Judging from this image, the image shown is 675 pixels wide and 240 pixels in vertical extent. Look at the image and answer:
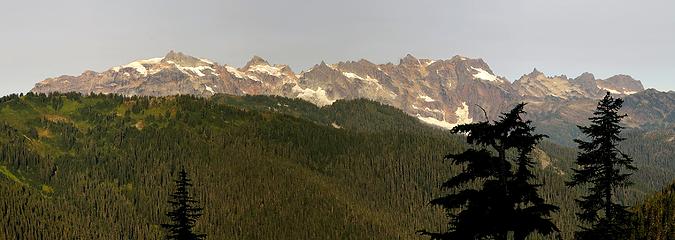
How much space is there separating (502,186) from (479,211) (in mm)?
1602

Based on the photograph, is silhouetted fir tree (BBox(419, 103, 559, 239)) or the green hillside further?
the green hillside

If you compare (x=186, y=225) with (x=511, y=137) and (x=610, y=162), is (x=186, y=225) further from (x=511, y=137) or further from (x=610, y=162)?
(x=610, y=162)

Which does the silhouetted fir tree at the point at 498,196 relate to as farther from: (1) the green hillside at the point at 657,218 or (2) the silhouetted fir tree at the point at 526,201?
(1) the green hillside at the point at 657,218

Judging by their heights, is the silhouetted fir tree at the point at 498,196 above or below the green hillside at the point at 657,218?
above

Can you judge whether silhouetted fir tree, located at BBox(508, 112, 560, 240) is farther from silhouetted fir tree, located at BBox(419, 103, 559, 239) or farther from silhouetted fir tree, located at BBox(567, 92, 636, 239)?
silhouetted fir tree, located at BBox(567, 92, 636, 239)

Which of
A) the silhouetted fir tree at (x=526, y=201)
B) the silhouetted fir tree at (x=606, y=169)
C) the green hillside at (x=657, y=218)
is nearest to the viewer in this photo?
the silhouetted fir tree at (x=526, y=201)

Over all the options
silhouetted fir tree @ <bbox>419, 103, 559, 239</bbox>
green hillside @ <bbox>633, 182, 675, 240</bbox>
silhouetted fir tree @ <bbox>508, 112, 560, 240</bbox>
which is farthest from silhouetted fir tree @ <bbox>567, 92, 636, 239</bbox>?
green hillside @ <bbox>633, 182, 675, 240</bbox>

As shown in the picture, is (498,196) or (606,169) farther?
(606,169)

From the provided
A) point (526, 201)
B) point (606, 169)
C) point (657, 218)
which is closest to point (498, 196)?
point (526, 201)

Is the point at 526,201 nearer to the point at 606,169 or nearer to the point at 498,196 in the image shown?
the point at 498,196

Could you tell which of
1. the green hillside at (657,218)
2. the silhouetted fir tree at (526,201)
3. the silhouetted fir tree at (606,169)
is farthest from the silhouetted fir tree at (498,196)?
the green hillside at (657,218)

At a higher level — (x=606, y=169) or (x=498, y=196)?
(x=606, y=169)

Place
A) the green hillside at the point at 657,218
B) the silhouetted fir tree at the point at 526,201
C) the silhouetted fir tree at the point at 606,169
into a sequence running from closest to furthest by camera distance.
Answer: the silhouetted fir tree at the point at 526,201
the silhouetted fir tree at the point at 606,169
the green hillside at the point at 657,218

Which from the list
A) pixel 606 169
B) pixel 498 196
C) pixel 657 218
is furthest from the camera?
pixel 657 218
